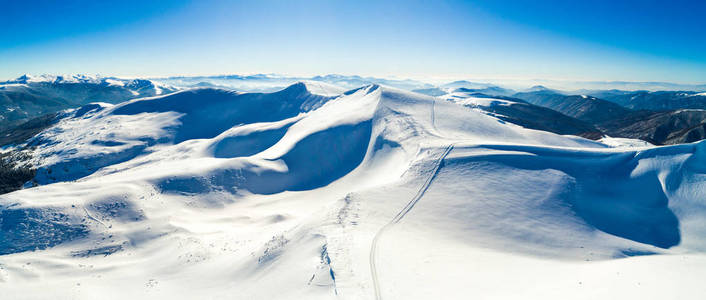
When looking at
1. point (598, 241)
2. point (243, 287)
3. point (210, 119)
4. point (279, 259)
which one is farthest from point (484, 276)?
point (210, 119)

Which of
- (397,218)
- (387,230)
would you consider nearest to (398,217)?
(397,218)

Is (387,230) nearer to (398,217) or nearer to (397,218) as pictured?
(397,218)

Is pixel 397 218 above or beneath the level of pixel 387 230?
above

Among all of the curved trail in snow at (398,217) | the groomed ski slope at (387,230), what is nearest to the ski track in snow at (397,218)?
→ the curved trail in snow at (398,217)

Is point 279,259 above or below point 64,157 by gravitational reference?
above

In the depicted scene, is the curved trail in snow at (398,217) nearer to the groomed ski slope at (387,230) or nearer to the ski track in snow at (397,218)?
the ski track in snow at (397,218)

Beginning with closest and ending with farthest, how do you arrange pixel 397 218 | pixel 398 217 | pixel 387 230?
pixel 387 230
pixel 397 218
pixel 398 217

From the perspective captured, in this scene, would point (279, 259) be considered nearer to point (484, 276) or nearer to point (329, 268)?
point (329, 268)

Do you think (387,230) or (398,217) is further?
(398,217)

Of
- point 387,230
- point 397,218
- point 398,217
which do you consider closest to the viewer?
point 387,230
